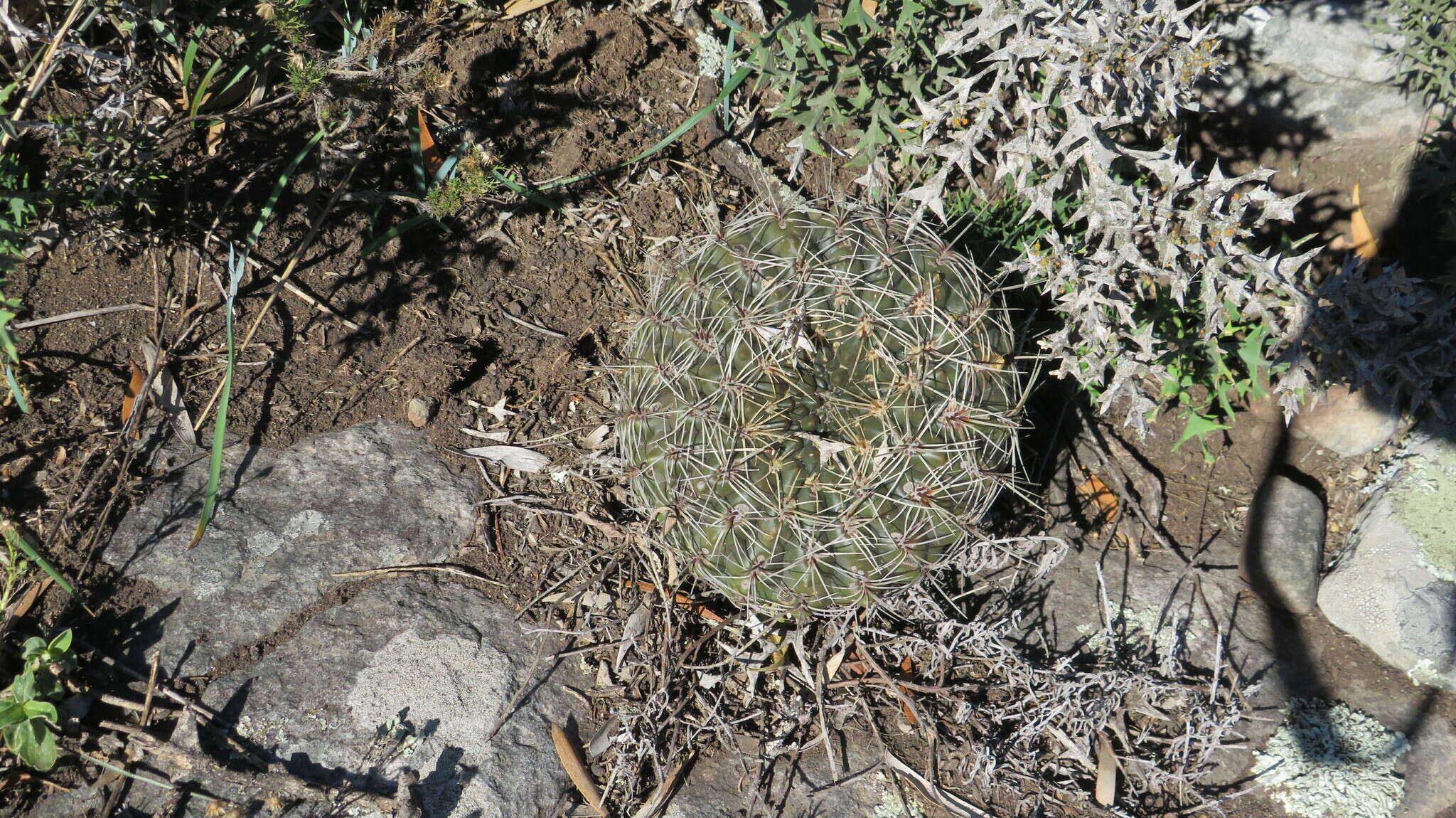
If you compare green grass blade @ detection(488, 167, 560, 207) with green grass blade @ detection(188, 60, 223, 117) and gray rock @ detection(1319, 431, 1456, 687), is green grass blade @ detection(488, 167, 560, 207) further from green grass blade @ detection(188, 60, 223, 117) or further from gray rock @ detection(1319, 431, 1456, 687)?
gray rock @ detection(1319, 431, 1456, 687)

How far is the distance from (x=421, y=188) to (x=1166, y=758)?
326cm

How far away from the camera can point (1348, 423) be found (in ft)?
11.2

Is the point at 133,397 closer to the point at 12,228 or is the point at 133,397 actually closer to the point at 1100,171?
the point at 12,228

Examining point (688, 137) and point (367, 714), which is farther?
point (688, 137)

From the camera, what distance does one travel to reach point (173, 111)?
3.08m

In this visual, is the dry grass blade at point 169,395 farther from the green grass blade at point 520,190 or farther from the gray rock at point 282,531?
the green grass blade at point 520,190

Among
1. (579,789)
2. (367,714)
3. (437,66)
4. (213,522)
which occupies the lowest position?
(579,789)

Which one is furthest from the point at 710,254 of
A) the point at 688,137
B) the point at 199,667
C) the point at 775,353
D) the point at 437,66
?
the point at 199,667

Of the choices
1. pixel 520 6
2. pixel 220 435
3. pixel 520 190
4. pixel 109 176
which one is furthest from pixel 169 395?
pixel 520 6

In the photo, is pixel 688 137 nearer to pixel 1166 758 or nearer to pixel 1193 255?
pixel 1193 255

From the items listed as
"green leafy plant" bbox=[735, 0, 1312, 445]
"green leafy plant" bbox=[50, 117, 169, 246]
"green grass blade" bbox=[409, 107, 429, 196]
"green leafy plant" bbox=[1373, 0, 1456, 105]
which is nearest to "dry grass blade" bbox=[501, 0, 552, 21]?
"green grass blade" bbox=[409, 107, 429, 196]

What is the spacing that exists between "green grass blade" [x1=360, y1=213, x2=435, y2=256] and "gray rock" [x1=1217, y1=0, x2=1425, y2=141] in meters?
3.33

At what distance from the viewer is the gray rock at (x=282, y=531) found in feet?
8.57

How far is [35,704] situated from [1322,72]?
16.6 feet
